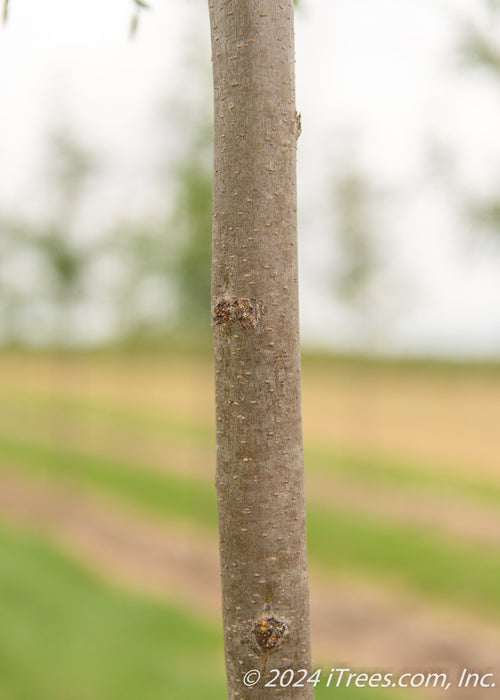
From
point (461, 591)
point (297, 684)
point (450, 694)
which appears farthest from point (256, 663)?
point (461, 591)

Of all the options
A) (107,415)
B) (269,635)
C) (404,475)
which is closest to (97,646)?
(269,635)

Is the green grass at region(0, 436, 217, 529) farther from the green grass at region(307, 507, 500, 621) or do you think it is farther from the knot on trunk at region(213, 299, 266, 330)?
the knot on trunk at region(213, 299, 266, 330)

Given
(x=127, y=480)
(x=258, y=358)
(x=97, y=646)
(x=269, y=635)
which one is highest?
(x=258, y=358)

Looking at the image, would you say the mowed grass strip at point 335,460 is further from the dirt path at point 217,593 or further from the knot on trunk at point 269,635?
the knot on trunk at point 269,635

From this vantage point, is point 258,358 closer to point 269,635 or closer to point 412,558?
point 269,635

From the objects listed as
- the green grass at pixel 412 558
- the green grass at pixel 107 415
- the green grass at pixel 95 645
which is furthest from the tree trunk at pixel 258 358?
the green grass at pixel 107 415

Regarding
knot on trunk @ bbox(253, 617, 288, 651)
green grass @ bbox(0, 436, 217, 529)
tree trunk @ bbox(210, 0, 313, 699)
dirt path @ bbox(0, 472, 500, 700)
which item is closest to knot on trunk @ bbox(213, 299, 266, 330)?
tree trunk @ bbox(210, 0, 313, 699)
